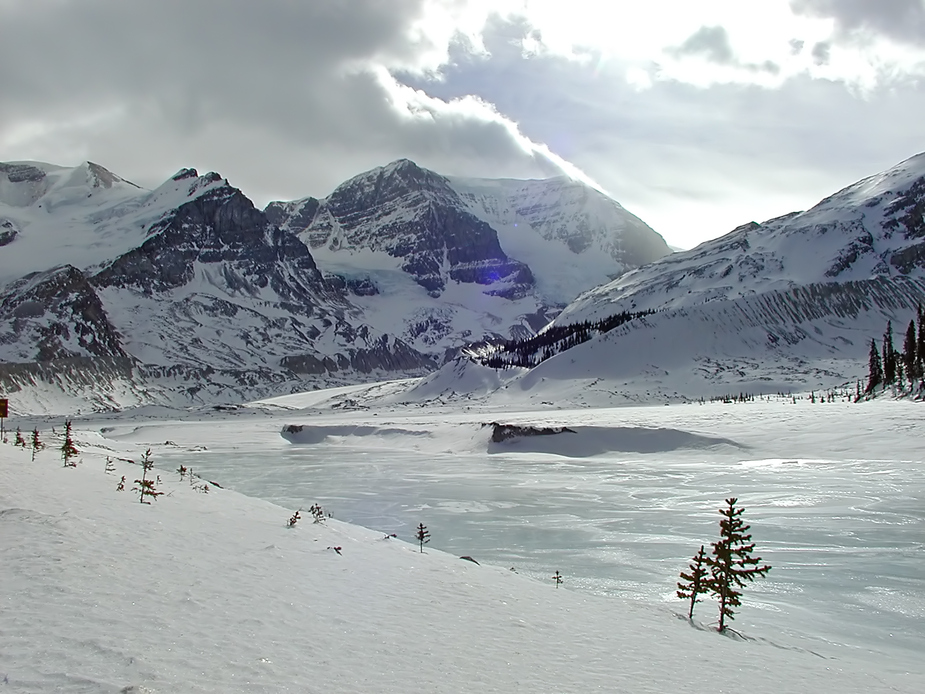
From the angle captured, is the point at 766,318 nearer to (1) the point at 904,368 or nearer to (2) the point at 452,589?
(1) the point at 904,368

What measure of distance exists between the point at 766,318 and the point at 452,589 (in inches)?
5630

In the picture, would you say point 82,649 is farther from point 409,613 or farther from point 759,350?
point 759,350

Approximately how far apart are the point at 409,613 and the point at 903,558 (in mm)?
12847

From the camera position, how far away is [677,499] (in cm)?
2392

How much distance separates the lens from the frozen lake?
12117mm

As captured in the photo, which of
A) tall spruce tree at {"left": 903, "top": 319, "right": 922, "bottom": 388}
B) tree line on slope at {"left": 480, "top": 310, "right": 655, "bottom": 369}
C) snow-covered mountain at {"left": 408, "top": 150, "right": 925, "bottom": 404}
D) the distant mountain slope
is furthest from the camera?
the distant mountain slope

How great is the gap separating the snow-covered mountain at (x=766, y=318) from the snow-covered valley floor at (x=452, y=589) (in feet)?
254

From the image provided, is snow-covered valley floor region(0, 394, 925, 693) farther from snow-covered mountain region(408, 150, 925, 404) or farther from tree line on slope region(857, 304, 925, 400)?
snow-covered mountain region(408, 150, 925, 404)

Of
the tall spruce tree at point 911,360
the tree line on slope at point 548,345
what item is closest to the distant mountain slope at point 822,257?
the tree line on slope at point 548,345

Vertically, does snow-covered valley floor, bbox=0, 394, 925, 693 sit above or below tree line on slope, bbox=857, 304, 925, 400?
below

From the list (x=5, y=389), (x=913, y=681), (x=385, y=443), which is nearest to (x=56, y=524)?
(x=913, y=681)

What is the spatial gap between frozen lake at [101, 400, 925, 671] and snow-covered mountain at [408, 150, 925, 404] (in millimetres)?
57214

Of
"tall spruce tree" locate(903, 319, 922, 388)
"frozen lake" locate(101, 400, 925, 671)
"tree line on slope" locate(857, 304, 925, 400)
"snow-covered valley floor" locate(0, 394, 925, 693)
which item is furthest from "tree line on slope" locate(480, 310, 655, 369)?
"snow-covered valley floor" locate(0, 394, 925, 693)

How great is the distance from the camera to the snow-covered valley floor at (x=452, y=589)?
238 inches
